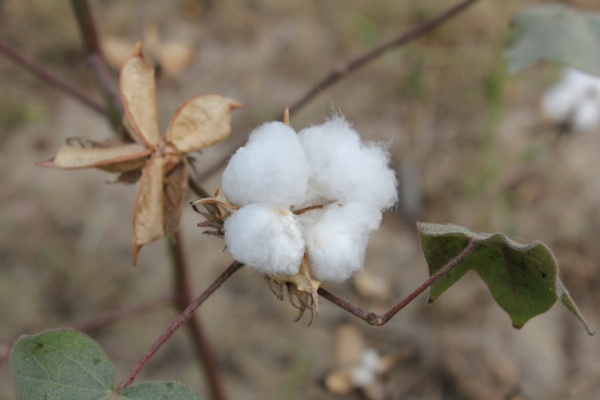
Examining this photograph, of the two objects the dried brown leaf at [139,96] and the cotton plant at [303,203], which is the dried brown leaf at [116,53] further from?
the cotton plant at [303,203]

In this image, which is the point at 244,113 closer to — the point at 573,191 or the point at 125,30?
the point at 125,30

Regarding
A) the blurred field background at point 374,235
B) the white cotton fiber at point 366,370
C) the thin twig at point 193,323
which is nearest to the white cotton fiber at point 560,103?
the blurred field background at point 374,235

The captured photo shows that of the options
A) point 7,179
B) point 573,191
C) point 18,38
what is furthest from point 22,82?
point 573,191

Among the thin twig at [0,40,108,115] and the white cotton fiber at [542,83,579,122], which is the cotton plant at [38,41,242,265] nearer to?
the thin twig at [0,40,108,115]

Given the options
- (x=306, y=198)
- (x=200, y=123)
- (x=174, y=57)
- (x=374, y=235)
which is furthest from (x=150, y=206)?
(x=374, y=235)

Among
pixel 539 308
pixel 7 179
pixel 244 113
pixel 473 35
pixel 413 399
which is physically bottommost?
Result: pixel 413 399
